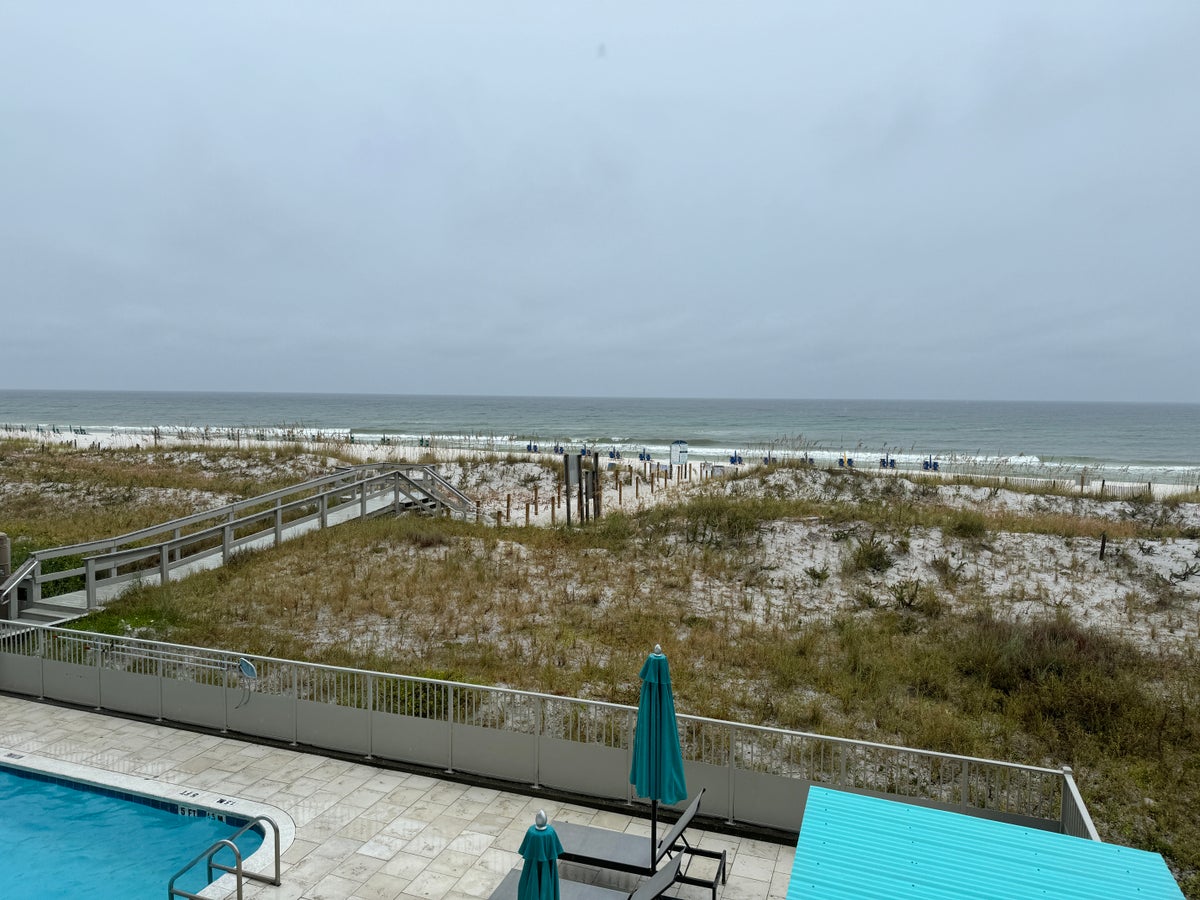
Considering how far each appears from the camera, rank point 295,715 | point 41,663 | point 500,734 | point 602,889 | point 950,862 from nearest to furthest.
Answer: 1. point 950,862
2. point 602,889
3. point 500,734
4. point 295,715
5. point 41,663

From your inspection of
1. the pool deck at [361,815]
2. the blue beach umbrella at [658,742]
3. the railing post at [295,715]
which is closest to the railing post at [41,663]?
the pool deck at [361,815]

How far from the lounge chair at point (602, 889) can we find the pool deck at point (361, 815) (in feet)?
1.04

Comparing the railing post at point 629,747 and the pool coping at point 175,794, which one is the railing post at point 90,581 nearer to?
the pool coping at point 175,794

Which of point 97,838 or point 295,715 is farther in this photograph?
point 295,715

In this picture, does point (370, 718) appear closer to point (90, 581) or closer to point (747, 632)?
point (747, 632)

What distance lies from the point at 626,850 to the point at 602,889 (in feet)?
1.65

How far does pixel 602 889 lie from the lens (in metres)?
6.05

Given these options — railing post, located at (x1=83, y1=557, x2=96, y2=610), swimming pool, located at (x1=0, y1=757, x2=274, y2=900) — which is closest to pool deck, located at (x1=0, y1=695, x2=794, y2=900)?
swimming pool, located at (x1=0, y1=757, x2=274, y2=900)

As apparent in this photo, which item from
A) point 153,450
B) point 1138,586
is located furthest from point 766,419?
point 1138,586

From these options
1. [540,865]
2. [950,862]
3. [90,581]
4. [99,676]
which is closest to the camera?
[950,862]

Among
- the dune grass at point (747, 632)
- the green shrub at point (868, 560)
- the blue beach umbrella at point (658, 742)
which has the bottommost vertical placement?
the dune grass at point (747, 632)

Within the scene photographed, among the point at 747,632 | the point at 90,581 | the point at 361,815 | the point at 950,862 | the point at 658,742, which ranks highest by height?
the point at 950,862

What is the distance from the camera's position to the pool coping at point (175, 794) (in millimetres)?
6933

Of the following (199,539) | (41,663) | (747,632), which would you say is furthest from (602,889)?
(199,539)
